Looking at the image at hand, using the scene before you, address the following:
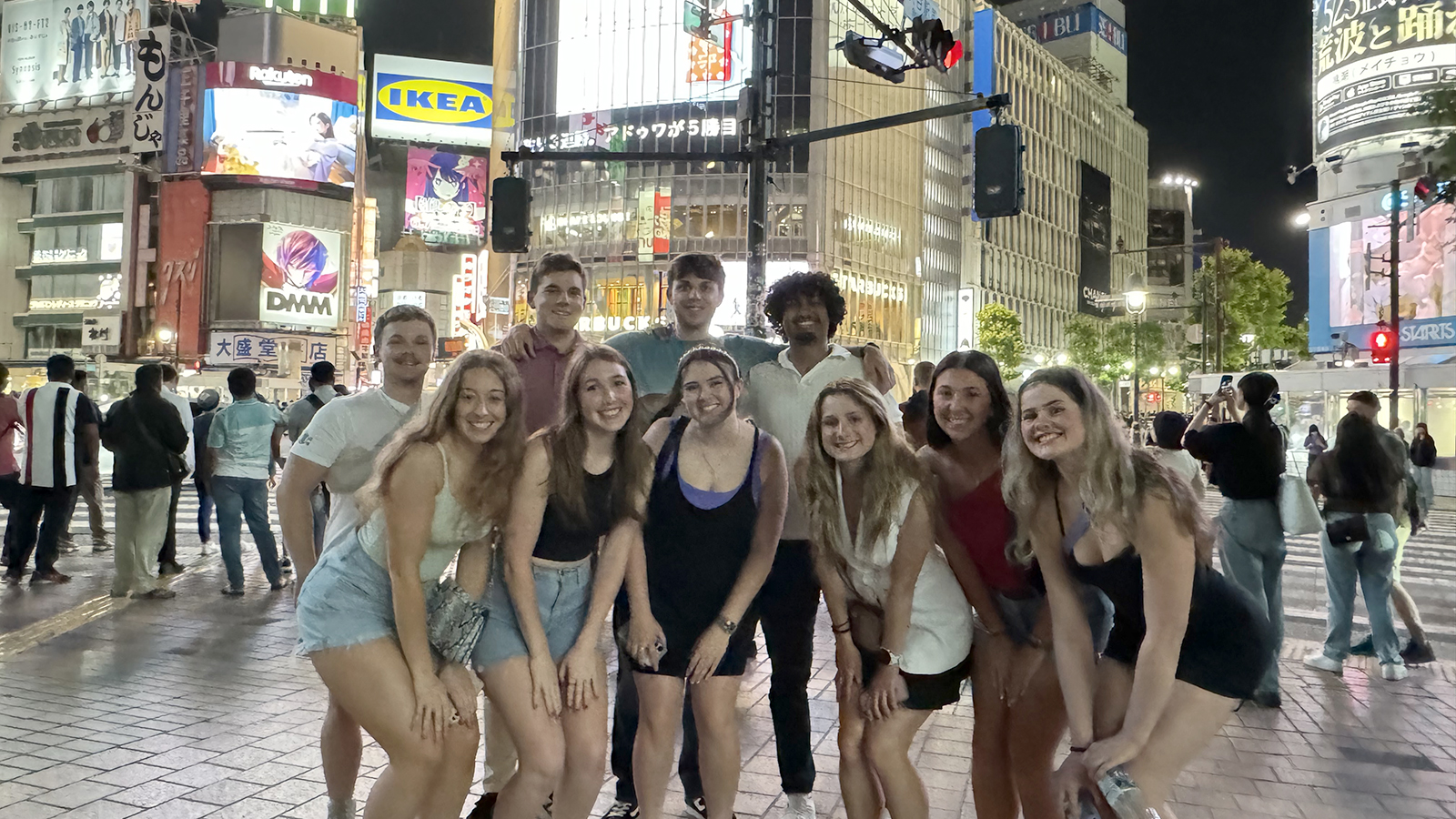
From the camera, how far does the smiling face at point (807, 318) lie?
4465mm

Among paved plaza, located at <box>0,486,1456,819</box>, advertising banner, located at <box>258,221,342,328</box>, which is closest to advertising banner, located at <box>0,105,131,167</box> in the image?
advertising banner, located at <box>258,221,342,328</box>

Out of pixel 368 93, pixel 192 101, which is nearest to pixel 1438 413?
pixel 192 101

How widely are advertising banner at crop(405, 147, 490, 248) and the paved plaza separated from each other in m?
66.7

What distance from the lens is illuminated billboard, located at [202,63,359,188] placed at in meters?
55.5

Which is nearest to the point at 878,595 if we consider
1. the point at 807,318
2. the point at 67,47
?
the point at 807,318

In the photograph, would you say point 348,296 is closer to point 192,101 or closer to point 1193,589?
point 192,101

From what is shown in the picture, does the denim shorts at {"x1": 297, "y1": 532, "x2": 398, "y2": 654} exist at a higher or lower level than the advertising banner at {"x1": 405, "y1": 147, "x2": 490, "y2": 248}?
lower

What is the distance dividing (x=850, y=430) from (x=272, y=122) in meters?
61.2

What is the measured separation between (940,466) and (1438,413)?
33.0 meters

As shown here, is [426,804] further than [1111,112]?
No

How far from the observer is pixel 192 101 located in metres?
56.8

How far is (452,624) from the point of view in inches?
124

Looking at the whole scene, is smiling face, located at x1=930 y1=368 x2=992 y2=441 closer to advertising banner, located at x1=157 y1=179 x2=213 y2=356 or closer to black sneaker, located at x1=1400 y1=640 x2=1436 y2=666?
black sneaker, located at x1=1400 y1=640 x2=1436 y2=666

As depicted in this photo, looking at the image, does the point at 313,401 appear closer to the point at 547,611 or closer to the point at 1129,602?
the point at 547,611
